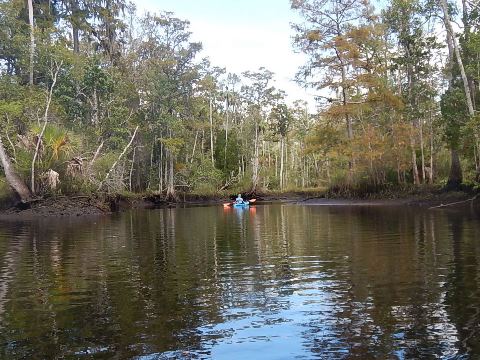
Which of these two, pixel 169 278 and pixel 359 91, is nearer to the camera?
pixel 169 278

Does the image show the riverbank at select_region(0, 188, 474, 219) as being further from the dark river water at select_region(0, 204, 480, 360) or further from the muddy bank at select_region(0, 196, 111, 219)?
the dark river water at select_region(0, 204, 480, 360)

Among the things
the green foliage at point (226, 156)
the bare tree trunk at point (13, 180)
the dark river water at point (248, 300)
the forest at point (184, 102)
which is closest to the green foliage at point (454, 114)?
the forest at point (184, 102)

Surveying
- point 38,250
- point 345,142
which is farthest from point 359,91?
point 38,250

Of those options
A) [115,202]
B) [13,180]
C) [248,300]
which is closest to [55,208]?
[13,180]

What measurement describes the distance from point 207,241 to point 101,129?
88.8ft

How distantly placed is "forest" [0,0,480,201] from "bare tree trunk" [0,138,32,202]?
7 cm

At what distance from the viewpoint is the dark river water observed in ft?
17.5

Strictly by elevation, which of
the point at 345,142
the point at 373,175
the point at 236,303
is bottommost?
the point at 236,303

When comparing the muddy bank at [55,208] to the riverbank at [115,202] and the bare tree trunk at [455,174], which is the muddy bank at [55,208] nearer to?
the riverbank at [115,202]

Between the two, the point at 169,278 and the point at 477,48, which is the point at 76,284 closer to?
the point at 169,278

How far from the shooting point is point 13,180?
94.0 ft

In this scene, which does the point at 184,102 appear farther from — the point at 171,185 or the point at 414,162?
the point at 414,162

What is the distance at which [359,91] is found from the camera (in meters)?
37.8

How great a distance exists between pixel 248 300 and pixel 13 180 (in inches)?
984
